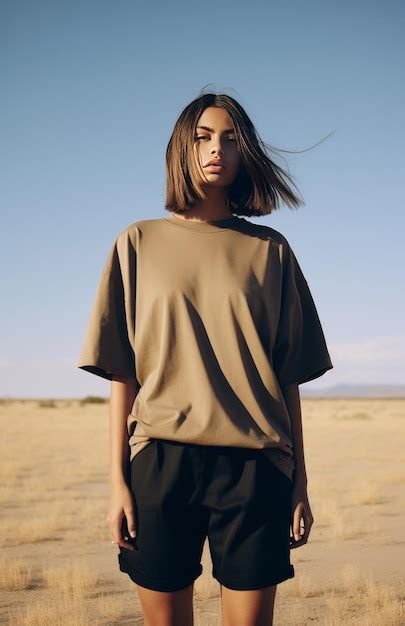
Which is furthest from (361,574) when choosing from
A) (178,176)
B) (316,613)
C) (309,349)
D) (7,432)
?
(7,432)

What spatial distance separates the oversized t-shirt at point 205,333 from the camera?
2.10 m

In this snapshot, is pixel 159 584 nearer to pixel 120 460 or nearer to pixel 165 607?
pixel 165 607

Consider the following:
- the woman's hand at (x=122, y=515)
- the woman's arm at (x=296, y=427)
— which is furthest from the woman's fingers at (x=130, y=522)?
the woman's arm at (x=296, y=427)

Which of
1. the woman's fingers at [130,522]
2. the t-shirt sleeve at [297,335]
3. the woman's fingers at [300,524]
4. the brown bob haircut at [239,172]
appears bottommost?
the woman's fingers at [300,524]

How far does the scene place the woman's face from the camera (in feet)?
7.70

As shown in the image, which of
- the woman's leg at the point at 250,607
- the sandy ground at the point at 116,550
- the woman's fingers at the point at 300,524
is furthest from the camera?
the sandy ground at the point at 116,550

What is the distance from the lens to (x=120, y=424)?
2.21 meters

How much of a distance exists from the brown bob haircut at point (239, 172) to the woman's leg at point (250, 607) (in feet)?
4.00

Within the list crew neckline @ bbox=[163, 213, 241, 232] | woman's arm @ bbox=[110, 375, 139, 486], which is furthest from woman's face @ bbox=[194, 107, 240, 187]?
woman's arm @ bbox=[110, 375, 139, 486]

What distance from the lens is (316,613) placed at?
17.2 feet

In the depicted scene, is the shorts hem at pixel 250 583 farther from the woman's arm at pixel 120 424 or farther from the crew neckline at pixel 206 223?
the crew neckline at pixel 206 223

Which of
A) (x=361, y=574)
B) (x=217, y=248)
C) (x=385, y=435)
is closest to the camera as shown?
(x=217, y=248)

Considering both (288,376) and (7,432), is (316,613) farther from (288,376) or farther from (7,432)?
(7,432)

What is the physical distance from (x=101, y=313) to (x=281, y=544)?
2.94ft
